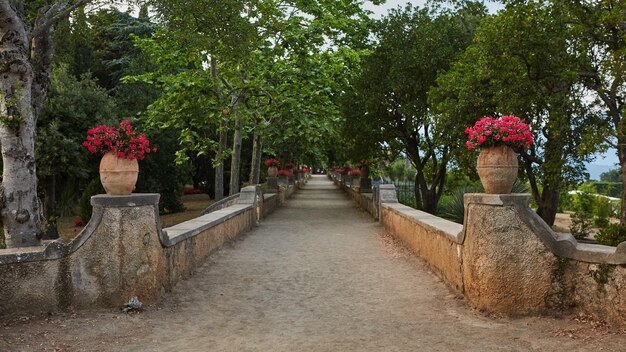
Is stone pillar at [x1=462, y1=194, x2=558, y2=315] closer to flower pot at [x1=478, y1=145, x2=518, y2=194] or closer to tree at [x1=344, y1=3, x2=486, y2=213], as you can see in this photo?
flower pot at [x1=478, y1=145, x2=518, y2=194]

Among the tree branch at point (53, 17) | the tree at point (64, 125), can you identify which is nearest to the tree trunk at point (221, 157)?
the tree at point (64, 125)

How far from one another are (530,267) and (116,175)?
4.97m

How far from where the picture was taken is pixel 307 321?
19.4ft

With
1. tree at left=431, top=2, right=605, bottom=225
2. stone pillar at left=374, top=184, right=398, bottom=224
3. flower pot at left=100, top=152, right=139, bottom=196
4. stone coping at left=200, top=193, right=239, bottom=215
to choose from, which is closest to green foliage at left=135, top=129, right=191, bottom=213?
stone coping at left=200, top=193, right=239, bottom=215

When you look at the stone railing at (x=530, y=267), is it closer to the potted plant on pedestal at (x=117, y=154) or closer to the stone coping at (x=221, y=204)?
the potted plant on pedestal at (x=117, y=154)

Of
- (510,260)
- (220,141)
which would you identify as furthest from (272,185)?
(510,260)

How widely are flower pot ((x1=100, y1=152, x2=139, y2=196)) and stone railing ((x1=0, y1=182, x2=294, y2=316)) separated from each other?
0.24 metres

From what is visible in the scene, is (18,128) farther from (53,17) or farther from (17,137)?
(53,17)

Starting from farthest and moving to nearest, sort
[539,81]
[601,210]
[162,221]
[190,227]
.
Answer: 1. [162,221]
2. [601,210]
3. [539,81]
4. [190,227]

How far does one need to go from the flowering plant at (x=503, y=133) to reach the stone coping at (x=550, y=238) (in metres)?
0.66

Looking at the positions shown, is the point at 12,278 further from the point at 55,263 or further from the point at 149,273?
the point at 149,273

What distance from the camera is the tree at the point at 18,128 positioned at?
845 centimetres

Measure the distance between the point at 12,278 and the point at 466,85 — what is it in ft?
41.7

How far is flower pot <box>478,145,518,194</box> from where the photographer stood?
6172 millimetres
